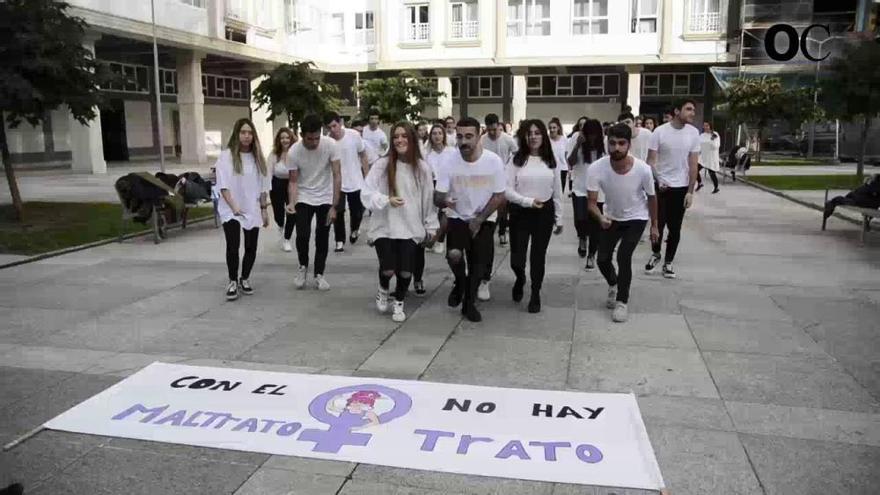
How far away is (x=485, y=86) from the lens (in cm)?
4728

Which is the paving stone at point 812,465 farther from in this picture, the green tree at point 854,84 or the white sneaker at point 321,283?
the green tree at point 854,84

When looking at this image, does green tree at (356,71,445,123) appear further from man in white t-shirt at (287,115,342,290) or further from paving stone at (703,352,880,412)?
paving stone at (703,352,880,412)

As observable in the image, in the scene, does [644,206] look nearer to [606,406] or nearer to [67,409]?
[606,406]

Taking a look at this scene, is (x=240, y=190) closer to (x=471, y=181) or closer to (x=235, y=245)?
(x=235, y=245)

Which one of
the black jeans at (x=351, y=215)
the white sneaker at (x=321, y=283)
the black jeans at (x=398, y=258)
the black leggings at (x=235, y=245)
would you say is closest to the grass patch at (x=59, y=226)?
the black jeans at (x=351, y=215)

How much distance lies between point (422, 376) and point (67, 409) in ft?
7.57

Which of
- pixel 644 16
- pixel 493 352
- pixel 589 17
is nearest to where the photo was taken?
pixel 493 352

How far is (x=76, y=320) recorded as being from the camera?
6.84m

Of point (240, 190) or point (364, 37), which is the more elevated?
point (364, 37)

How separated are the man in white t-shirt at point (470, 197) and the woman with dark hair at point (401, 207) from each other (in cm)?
17

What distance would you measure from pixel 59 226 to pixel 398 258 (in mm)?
8572

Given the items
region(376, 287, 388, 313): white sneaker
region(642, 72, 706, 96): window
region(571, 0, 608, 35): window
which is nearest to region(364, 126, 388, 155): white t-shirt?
region(376, 287, 388, 313): white sneaker

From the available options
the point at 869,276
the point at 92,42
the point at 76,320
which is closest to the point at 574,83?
the point at 92,42

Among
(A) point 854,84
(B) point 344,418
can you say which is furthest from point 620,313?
(A) point 854,84
